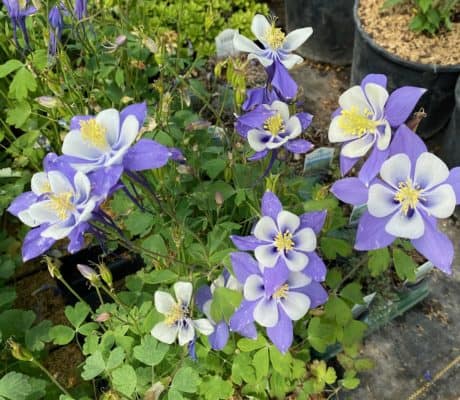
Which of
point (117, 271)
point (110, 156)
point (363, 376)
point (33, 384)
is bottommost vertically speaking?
point (363, 376)

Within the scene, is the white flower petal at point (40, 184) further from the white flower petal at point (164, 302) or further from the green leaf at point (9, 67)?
the green leaf at point (9, 67)

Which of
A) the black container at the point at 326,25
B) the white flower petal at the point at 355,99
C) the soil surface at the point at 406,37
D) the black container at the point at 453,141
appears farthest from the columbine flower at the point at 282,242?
the black container at the point at 326,25

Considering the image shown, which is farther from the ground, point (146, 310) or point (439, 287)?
point (146, 310)

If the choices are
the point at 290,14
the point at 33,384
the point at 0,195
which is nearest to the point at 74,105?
the point at 0,195

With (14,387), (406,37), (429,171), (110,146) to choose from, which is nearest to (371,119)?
(429,171)

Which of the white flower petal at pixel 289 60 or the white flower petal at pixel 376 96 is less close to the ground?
the white flower petal at pixel 376 96

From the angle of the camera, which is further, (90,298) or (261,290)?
(90,298)

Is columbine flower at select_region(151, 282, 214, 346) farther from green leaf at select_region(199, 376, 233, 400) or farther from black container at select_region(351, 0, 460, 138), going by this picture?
black container at select_region(351, 0, 460, 138)

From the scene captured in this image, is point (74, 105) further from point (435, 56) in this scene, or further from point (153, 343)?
point (435, 56)
